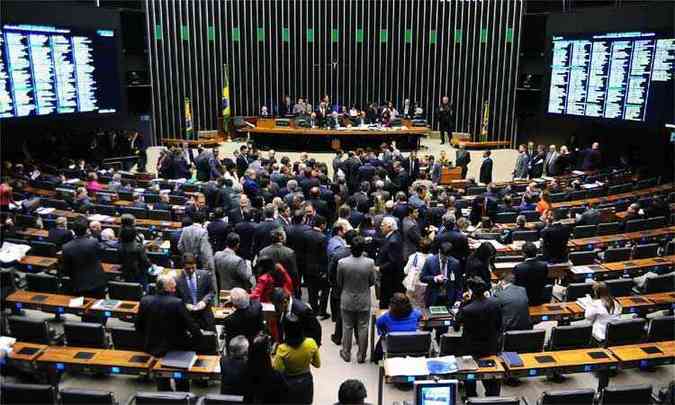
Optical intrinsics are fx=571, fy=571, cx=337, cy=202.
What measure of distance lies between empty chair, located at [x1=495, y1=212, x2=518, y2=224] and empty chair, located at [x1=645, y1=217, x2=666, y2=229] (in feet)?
7.22

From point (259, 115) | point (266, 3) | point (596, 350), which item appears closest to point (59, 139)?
point (259, 115)

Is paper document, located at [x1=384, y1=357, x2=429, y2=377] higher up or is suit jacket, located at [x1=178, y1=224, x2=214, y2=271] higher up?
suit jacket, located at [x1=178, y1=224, x2=214, y2=271]

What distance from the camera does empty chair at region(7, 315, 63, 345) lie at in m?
5.70

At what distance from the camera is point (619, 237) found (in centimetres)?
948

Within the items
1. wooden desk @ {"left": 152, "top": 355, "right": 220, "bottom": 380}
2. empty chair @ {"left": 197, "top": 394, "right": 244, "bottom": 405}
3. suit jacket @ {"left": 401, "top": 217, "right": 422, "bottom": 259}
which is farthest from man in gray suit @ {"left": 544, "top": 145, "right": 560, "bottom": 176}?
empty chair @ {"left": 197, "top": 394, "right": 244, "bottom": 405}

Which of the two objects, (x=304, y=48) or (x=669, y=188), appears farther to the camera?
(x=304, y=48)

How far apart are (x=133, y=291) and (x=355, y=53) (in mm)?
17878

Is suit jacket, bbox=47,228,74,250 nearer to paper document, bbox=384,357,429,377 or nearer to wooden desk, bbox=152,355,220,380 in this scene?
wooden desk, bbox=152,355,220,380

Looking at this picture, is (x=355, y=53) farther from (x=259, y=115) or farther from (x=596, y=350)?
(x=596, y=350)

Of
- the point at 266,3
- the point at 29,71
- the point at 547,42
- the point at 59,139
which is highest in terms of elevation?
the point at 266,3

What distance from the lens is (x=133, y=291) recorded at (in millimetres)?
6688

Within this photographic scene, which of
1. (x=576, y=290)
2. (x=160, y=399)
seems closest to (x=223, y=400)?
(x=160, y=399)

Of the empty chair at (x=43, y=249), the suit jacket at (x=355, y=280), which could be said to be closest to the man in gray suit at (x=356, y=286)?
the suit jacket at (x=355, y=280)

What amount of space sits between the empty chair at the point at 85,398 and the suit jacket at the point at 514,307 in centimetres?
376
